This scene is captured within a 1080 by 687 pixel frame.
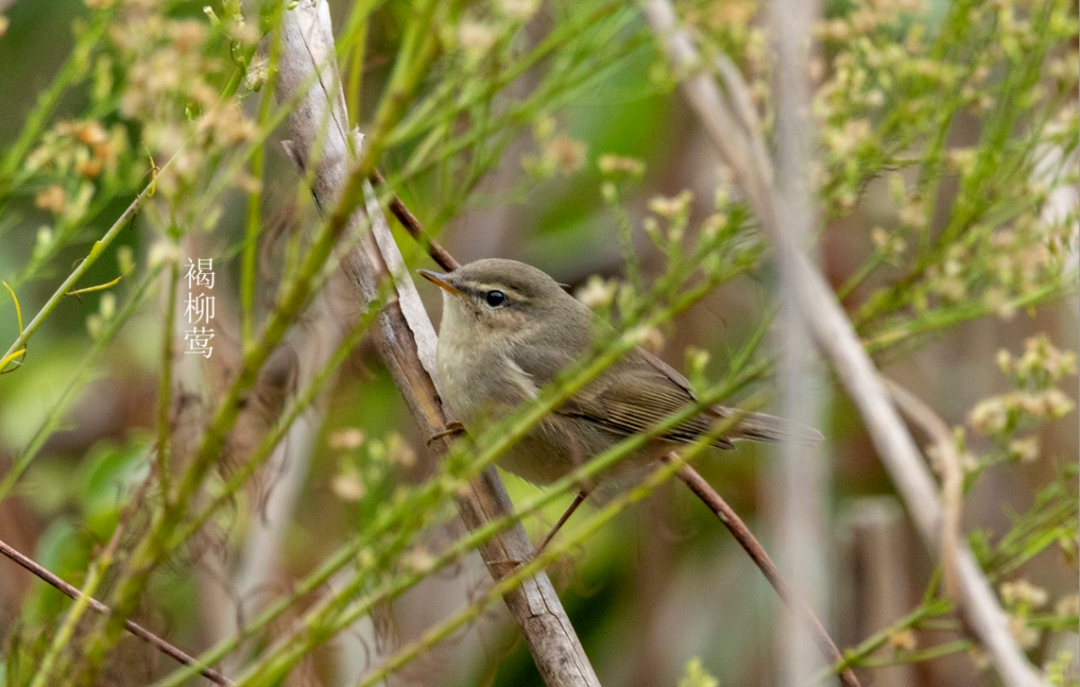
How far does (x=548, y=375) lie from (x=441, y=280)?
0.33m

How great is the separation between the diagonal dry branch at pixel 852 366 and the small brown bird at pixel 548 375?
1169mm

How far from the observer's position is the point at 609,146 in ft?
12.1

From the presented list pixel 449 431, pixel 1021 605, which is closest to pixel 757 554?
pixel 1021 605

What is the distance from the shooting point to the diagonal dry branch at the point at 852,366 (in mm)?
1023

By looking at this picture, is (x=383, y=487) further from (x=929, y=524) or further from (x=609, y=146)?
(x=929, y=524)

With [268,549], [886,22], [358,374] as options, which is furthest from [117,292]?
[886,22]

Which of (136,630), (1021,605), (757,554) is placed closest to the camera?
(136,630)

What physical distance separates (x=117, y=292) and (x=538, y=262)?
1.53 meters

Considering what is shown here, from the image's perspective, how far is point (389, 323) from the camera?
1.94m

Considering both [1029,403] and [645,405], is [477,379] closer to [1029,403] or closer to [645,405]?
[645,405]

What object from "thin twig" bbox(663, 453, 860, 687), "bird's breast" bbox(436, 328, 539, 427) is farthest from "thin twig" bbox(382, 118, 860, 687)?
"bird's breast" bbox(436, 328, 539, 427)

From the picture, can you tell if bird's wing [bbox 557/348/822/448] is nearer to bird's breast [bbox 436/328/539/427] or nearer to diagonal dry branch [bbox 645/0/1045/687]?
bird's breast [bbox 436/328/539/427]

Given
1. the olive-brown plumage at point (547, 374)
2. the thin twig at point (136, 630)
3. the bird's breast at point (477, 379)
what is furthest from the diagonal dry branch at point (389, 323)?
the thin twig at point (136, 630)

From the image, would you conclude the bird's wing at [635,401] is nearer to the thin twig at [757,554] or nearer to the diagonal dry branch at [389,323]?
the thin twig at [757,554]
